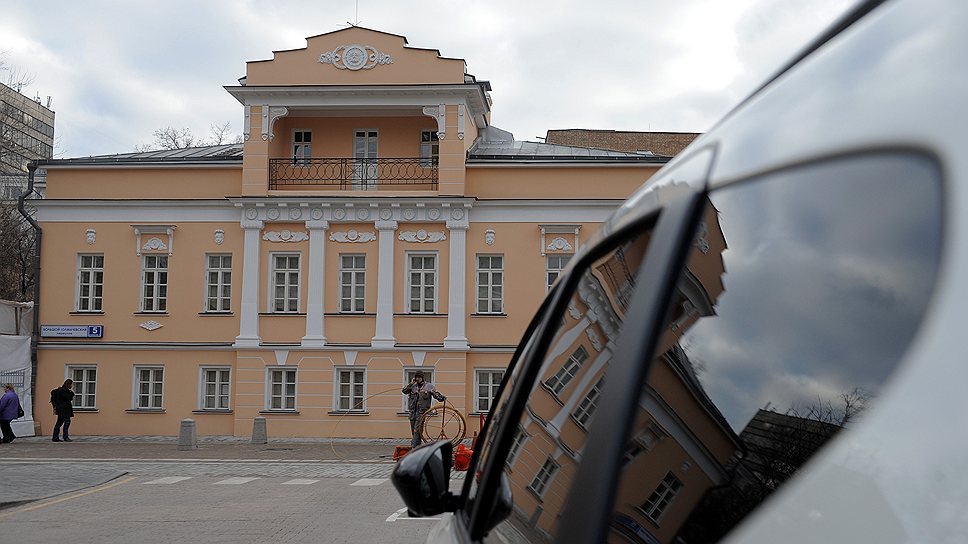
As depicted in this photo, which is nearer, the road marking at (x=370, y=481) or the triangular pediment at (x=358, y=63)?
the road marking at (x=370, y=481)

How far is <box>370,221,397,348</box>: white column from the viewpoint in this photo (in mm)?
33031

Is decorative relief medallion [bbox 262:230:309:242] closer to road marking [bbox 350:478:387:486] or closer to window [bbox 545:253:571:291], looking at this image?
window [bbox 545:253:571:291]

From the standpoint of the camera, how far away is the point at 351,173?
34.9 meters

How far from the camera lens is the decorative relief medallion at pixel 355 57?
33500 mm

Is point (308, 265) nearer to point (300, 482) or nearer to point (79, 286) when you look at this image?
point (79, 286)

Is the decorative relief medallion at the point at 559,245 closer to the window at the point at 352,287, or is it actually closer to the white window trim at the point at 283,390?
the window at the point at 352,287

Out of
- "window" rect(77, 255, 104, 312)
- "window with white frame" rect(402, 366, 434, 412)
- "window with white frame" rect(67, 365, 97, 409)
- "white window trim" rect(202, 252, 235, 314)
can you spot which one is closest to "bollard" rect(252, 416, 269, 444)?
"white window trim" rect(202, 252, 235, 314)

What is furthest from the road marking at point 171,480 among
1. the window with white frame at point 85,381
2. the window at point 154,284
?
the window with white frame at point 85,381

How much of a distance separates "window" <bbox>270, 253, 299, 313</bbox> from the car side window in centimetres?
3272

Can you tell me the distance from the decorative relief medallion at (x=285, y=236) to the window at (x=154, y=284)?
11.0 ft

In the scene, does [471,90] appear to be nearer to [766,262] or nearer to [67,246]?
[67,246]

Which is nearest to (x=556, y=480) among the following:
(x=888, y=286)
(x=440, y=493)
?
(x=888, y=286)

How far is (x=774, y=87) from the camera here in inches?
53.8

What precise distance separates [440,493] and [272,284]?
31.4 metres
